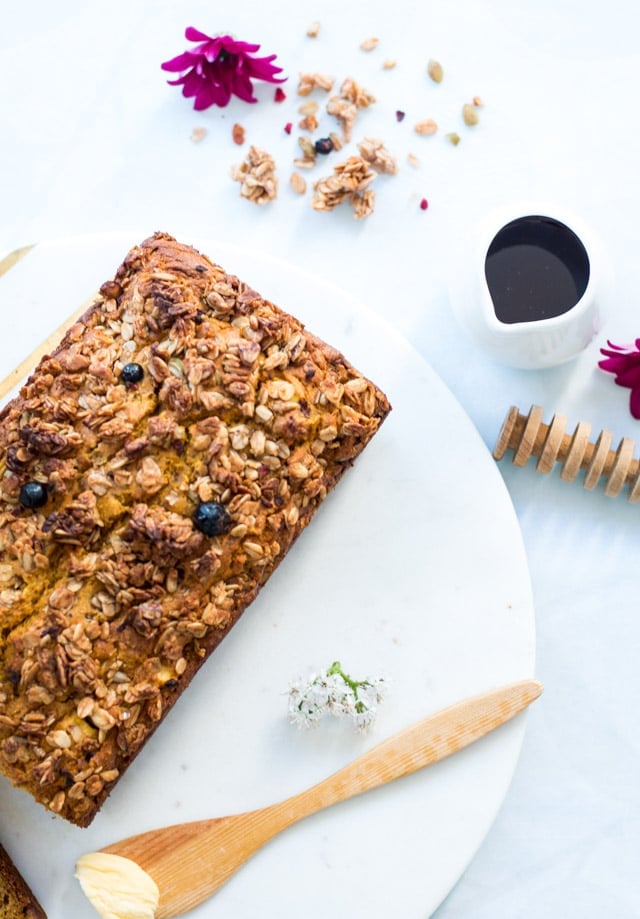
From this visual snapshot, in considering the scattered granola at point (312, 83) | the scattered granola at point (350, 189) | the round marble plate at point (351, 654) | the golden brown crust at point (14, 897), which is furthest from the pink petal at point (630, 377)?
the golden brown crust at point (14, 897)

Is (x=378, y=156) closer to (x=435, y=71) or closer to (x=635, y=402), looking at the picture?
(x=435, y=71)

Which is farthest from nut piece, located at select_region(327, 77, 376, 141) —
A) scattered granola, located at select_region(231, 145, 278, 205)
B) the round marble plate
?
the round marble plate

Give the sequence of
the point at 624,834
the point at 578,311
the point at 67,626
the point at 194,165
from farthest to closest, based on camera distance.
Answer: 1. the point at 194,165
2. the point at 624,834
3. the point at 578,311
4. the point at 67,626

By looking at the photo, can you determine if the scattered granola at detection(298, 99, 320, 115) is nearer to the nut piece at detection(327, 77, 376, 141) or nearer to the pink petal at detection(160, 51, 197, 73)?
the nut piece at detection(327, 77, 376, 141)

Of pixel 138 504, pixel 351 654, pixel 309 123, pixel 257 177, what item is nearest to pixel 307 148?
pixel 309 123

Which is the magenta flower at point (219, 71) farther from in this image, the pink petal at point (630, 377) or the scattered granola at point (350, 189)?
the pink petal at point (630, 377)

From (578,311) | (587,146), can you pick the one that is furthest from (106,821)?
(587,146)

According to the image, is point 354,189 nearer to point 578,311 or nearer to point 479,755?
point 578,311
